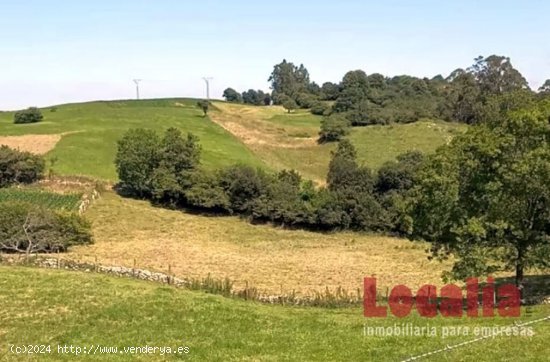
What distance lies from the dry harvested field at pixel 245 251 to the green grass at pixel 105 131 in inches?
566

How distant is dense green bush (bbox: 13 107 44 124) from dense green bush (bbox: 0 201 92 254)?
73020 mm

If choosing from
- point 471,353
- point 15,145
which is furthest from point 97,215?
point 471,353

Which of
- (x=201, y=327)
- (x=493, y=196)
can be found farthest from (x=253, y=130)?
(x=201, y=327)

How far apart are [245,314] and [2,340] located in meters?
9.73

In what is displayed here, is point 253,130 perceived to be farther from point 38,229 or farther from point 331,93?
point 38,229

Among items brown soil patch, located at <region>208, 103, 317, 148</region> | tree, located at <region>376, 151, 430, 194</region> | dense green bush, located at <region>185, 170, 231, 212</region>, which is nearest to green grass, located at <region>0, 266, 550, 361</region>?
dense green bush, located at <region>185, 170, 231, 212</region>

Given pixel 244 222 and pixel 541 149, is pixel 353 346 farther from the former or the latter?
pixel 244 222

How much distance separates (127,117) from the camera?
134500mm

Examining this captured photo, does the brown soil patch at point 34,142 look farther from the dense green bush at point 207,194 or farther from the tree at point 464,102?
the tree at point 464,102

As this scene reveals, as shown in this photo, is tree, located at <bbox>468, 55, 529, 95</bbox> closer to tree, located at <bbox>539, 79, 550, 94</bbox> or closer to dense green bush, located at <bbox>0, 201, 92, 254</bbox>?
tree, located at <bbox>539, 79, 550, 94</bbox>

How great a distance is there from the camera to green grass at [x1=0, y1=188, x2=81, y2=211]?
77750 mm

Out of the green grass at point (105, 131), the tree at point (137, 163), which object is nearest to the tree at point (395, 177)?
the green grass at point (105, 131)

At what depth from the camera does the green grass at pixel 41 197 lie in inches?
3061
